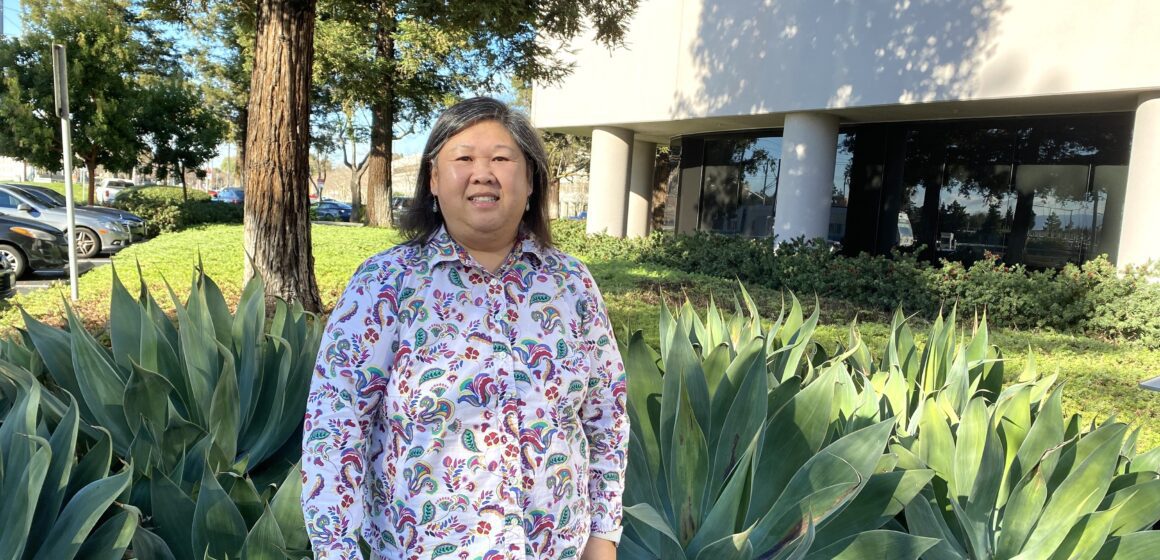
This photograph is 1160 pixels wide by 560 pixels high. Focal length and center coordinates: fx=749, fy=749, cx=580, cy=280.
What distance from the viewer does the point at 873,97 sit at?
40.9 feet

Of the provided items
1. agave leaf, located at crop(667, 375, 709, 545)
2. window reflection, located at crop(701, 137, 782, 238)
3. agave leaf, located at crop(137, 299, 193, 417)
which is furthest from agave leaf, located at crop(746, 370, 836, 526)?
window reflection, located at crop(701, 137, 782, 238)

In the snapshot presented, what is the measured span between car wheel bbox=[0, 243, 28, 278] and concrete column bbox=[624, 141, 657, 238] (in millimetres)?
13783

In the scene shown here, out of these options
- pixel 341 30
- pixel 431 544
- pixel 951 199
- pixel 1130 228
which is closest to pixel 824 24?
pixel 951 199

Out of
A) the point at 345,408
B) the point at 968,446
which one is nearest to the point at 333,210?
the point at 968,446

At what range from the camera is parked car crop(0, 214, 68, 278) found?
458 inches

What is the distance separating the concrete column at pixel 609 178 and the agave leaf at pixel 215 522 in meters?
17.0

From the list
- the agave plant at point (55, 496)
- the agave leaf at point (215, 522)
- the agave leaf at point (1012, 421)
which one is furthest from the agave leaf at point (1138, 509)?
the agave plant at point (55, 496)

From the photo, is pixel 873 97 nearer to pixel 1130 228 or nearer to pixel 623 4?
pixel 1130 228

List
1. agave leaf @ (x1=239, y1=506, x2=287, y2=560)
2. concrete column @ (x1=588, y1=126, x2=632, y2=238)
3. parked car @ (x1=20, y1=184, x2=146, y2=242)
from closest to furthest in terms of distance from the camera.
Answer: agave leaf @ (x1=239, y1=506, x2=287, y2=560) < parked car @ (x1=20, y1=184, x2=146, y2=242) < concrete column @ (x1=588, y1=126, x2=632, y2=238)

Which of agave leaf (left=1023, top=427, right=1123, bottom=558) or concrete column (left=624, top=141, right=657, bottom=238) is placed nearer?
agave leaf (left=1023, top=427, right=1123, bottom=558)

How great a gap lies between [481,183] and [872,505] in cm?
123

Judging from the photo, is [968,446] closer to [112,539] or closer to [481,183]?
[481,183]

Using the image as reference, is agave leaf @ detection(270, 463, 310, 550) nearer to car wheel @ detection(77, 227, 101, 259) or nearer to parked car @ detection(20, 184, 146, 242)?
car wheel @ detection(77, 227, 101, 259)

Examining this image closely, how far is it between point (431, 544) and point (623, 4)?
31.5 feet
